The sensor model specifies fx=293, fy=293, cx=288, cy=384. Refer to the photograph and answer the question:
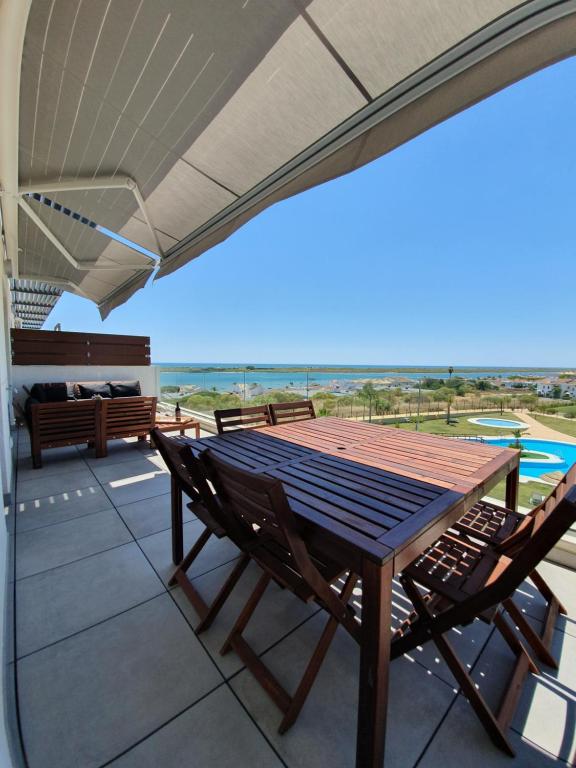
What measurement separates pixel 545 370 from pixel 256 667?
2916 millimetres

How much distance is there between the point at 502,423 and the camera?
2.89 m

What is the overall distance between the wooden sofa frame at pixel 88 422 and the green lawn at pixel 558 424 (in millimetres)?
4058

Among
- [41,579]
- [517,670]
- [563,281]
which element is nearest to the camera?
[517,670]

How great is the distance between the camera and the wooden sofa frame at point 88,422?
367 centimetres

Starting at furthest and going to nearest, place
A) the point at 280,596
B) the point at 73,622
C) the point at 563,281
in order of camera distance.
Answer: the point at 563,281 → the point at 280,596 → the point at 73,622

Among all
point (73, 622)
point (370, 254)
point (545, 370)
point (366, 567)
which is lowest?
point (73, 622)

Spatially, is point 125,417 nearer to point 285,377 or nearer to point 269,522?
point 285,377

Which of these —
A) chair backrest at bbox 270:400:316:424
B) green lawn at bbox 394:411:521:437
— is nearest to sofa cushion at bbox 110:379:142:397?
chair backrest at bbox 270:400:316:424

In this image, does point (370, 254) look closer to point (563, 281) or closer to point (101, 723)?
point (563, 281)

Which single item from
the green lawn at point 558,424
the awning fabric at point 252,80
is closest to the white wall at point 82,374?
the awning fabric at point 252,80

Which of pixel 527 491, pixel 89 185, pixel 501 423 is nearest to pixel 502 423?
pixel 501 423

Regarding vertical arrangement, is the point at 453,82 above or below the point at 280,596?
above

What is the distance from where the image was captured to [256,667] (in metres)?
1.23

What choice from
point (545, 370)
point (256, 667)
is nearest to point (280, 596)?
point (256, 667)
